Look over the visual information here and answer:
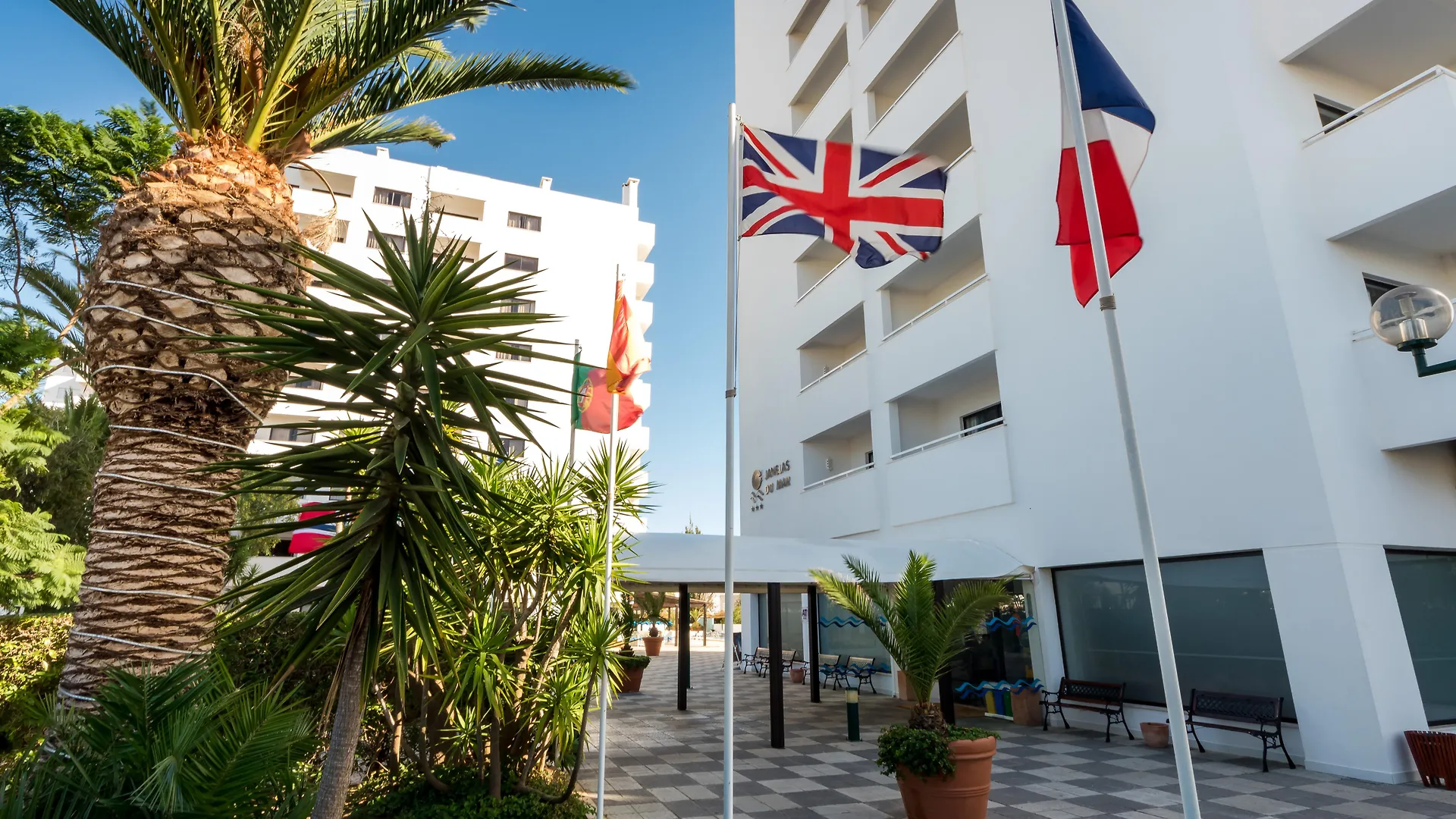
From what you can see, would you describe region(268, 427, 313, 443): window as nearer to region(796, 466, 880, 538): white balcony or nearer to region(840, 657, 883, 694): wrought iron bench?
region(796, 466, 880, 538): white balcony

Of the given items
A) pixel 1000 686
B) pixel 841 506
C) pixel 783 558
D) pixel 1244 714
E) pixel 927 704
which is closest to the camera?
pixel 927 704

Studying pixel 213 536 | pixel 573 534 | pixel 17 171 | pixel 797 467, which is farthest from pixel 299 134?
pixel 797 467

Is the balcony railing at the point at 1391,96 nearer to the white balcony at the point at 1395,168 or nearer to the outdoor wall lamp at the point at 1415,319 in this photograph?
the white balcony at the point at 1395,168


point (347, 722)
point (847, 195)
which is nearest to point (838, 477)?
point (847, 195)

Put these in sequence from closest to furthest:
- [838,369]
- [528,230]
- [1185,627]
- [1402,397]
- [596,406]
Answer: [1402,397], [1185,627], [596,406], [838,369], [528,230]

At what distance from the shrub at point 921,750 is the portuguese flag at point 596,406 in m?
4.81

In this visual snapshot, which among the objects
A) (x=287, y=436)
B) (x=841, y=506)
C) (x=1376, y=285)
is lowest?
(x=841, y=506)

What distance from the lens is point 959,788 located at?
6797 mm

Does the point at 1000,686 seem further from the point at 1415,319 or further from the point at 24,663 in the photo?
the point at 24,663

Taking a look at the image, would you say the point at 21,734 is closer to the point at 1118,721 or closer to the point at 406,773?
the point at 406,773

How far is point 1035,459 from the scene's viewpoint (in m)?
13.3

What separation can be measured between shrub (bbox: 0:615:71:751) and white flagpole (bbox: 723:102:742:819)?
7.68 m

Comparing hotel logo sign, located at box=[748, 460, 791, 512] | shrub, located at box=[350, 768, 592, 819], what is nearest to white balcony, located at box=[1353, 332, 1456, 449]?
shrub, located at box=[350, 768, 592, 819]

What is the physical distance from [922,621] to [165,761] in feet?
22.0
